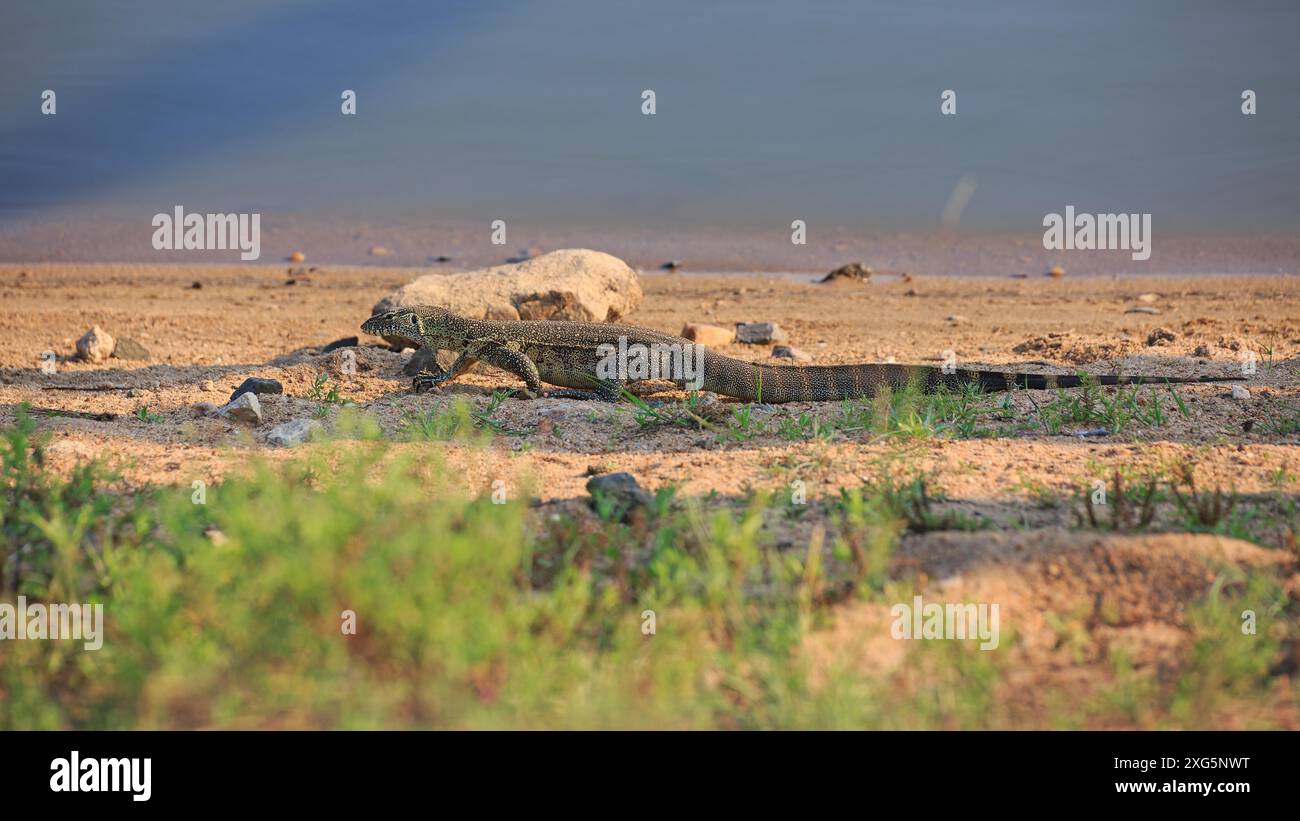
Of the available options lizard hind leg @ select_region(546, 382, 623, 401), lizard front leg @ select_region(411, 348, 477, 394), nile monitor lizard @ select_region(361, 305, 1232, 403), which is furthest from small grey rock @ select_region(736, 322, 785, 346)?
lizard front leg @ select_region(411, 348, 477, 394)

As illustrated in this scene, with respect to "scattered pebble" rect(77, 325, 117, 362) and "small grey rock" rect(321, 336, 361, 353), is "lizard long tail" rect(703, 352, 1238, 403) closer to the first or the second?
"small grey rock" rect(321, 336, 361, 353)

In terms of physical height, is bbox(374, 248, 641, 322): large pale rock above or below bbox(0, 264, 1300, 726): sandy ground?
above

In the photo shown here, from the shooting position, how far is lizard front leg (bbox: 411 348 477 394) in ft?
23.5

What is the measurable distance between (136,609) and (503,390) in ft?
14.7

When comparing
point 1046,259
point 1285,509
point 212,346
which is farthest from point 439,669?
point 1046,259

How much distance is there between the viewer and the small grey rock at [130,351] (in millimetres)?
8469

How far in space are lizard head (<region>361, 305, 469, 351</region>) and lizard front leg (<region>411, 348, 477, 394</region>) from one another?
10 cm

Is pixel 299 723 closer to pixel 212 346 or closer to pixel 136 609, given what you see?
pixel 136 609

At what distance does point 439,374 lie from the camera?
740 cm

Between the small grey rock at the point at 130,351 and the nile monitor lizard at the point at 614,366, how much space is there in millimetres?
2249

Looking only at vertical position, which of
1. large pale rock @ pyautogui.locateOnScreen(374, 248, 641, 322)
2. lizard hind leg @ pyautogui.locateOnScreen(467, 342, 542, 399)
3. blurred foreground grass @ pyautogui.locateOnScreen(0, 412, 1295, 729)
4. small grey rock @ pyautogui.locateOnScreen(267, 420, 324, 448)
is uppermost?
large pale rock @ pyautogui.locateOnScreen(374, 248, 641, 322)

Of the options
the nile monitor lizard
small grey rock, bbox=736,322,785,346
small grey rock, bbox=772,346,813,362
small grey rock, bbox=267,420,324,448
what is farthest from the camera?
small grey rock, bbox=736,322,785,346

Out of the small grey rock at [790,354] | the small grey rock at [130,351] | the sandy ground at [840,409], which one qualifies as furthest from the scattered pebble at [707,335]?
the small grey rock at [130,351]

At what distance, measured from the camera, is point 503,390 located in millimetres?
7230
